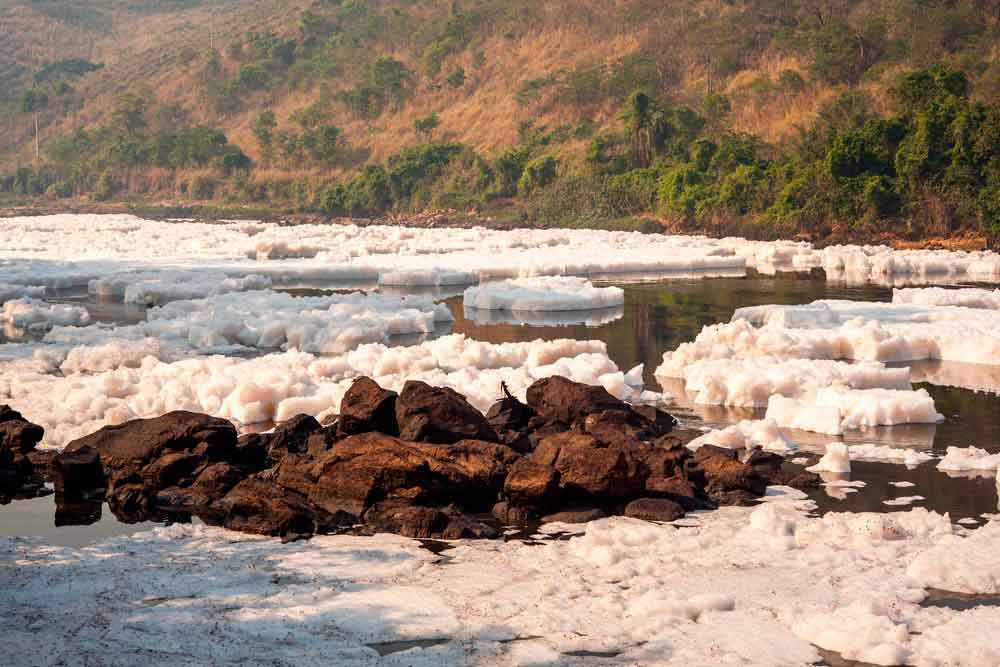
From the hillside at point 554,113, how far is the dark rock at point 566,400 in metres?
26.6

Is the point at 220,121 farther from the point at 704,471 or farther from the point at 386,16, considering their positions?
the point at 704,471

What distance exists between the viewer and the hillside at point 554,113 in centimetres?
3969

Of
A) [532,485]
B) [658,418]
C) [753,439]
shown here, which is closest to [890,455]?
[753,439]

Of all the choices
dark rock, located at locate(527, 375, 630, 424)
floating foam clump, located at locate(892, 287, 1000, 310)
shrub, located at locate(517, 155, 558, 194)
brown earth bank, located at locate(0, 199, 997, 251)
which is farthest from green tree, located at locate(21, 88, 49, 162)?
dark rock, located at locate(527, 375, 630, 424)

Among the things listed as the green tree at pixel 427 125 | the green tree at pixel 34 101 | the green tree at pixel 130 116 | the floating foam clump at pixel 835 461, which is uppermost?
the green tree at pixel 34 101

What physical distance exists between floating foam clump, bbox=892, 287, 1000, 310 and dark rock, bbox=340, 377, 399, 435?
43.6 feet

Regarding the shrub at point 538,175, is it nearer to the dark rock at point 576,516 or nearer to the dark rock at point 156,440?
the dark rock at point 156,440

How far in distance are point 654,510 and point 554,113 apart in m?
57.8

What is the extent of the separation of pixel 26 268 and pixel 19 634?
24.8 meters

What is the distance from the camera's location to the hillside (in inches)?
1563

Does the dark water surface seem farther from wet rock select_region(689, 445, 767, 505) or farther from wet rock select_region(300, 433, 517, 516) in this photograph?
wet rock select_region(300, 433, 517, 516)

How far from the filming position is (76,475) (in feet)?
33.4

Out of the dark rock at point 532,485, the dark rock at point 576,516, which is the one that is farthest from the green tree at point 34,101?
the dark rock at point 576,516

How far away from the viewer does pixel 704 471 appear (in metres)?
9.80
